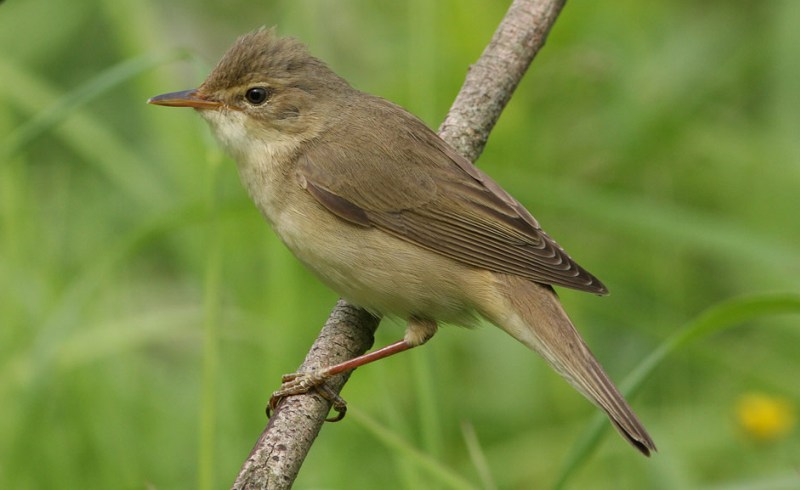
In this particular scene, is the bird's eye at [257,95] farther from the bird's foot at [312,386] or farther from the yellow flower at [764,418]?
the yellow flower at [764,418]

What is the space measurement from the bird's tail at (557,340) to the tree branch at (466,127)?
440 millimetres

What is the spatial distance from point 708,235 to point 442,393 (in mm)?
1262

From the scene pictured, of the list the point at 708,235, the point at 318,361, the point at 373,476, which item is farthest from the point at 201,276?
the point at 708,235

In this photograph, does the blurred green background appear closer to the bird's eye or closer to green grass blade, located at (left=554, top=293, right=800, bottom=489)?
green grass blade, located at (left=554, top=293, right=800, bottom=489)

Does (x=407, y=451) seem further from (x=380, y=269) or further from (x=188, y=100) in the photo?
(x=188, y=100)

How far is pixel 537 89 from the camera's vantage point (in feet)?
19.5

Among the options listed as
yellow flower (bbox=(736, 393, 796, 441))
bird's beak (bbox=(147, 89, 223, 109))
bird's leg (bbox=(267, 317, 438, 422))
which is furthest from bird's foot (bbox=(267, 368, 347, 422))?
yellow flower (bbox=(736, 393, 796, 441))

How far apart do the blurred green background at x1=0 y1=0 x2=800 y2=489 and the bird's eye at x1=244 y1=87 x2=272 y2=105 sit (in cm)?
21

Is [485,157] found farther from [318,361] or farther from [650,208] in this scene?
[318,361]

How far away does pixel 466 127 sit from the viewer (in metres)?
4.15

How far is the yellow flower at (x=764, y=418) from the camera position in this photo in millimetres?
4660

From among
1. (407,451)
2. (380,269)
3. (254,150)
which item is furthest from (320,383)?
(254,150)

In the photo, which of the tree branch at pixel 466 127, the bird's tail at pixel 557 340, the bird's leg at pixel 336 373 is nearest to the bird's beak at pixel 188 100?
the tree branch at pixel 466 127

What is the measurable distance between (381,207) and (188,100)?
0.73m
